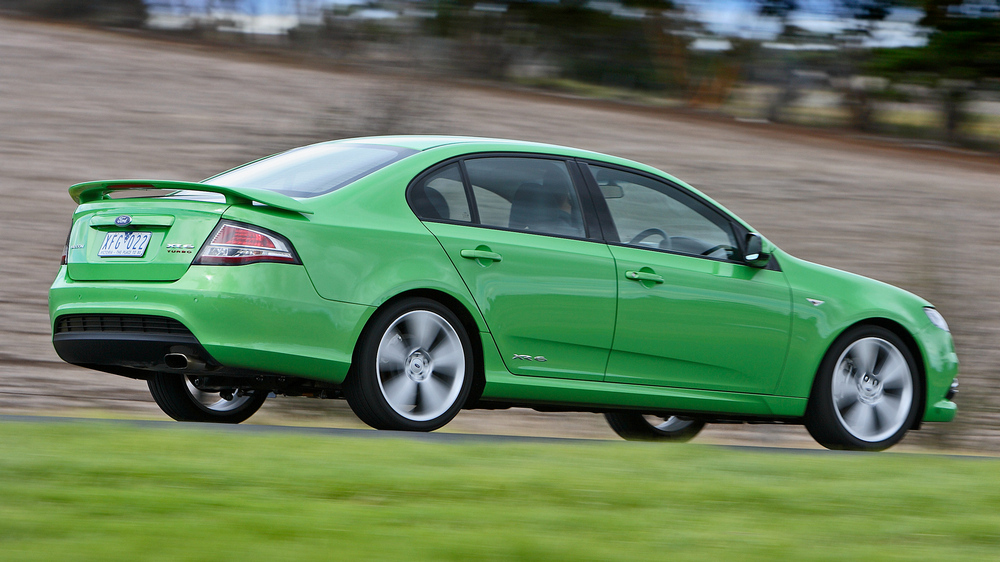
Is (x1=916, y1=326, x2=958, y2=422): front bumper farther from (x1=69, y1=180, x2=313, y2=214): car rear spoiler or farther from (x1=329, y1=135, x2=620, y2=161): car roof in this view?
(x1=69, y1=180, x2=313, y2=214): car rear spoiler

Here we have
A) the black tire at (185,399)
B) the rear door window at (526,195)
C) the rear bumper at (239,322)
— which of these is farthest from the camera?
the black tire at (185,399)

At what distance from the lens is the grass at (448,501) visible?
345cm

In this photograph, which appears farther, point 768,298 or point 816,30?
point 816,30

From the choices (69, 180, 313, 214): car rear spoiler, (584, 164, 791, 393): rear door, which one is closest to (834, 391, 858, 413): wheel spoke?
(584, 164, 791, 393): rear door

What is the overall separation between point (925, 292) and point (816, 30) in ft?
51.3

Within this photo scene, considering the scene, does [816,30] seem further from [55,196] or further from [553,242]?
[553,242]

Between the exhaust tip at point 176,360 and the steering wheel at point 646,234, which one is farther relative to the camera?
the steering wheel at point 646,234

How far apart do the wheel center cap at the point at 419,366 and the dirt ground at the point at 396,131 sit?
7.83ft

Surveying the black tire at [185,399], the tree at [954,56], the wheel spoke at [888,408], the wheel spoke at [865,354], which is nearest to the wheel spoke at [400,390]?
the black tire at [185,399]

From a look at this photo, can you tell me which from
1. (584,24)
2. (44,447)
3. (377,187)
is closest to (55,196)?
(377,187)

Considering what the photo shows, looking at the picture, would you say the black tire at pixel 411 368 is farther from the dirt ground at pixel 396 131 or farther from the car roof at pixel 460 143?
the dirt ground at pixel 396 131

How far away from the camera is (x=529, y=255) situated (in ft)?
21.1

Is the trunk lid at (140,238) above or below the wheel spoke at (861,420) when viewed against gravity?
above

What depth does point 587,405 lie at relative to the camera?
264 inches
